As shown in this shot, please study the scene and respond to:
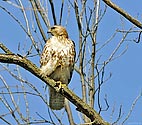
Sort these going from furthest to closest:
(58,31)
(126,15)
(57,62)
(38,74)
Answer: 1. (58,31)
2. (57,62)
3. (38,74)
4. (126,15)

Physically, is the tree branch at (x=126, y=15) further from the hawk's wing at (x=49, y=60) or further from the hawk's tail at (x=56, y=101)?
the hawk's tail at (x=56, y=101)

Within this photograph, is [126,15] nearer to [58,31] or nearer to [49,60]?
[49,60]

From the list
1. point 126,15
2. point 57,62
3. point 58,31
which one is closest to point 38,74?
point 126,15

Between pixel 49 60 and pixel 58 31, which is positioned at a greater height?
pixel 58 31

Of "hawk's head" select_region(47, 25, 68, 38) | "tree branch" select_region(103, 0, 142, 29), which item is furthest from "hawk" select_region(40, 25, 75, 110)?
"tree branch" select_region(103, 0, 142, 29)

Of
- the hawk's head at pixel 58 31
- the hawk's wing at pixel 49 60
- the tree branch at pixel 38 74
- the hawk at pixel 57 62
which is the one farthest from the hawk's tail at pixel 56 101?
the tree branch at pixel 38 74

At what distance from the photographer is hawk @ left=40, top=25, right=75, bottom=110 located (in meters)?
4.57

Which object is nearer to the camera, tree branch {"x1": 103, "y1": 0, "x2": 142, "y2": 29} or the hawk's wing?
tree branch {"x1": 103, "y1": 0, "x2": 142, "y2": 29}

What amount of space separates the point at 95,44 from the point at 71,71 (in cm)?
63

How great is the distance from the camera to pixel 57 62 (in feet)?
15.0

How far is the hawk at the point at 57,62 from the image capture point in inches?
180

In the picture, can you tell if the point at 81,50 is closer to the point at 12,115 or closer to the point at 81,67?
the point at 81,67

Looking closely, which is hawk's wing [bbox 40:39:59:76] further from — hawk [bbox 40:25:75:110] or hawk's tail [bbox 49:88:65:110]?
hawk's tail [bbox 49:88:65:110]

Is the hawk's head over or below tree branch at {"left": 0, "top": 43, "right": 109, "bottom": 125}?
over
